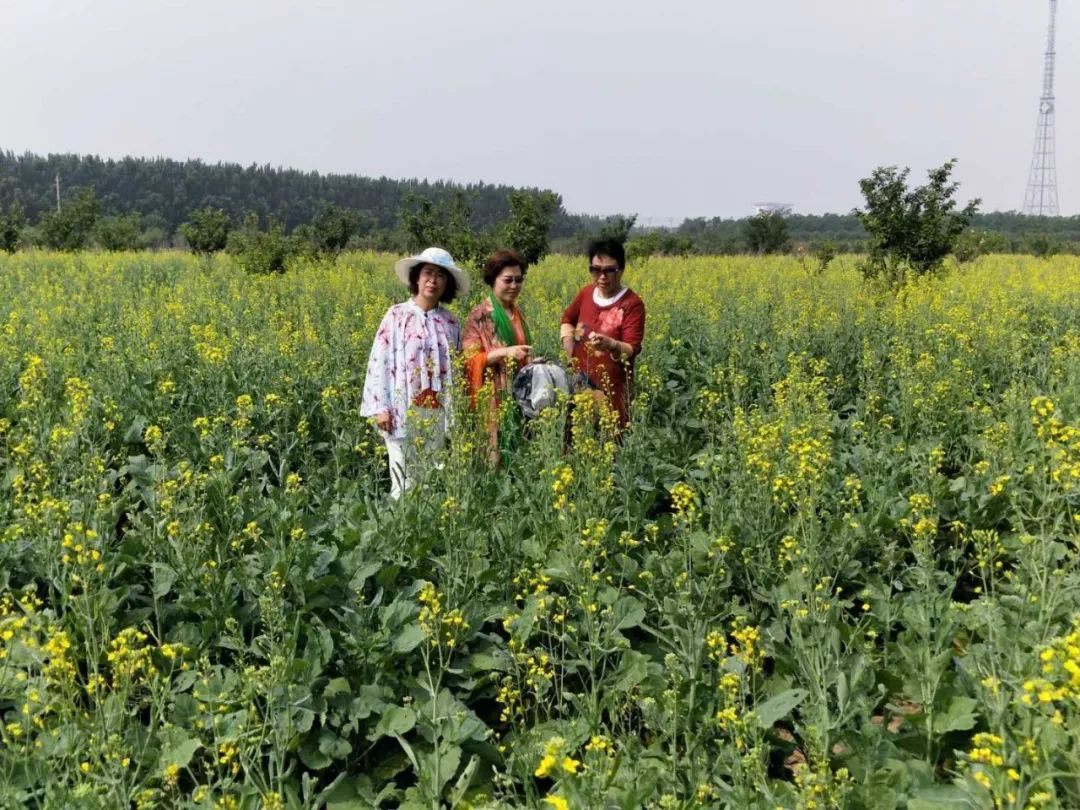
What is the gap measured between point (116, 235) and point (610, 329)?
38.0 m

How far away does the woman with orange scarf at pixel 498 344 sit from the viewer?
4805 millimetres

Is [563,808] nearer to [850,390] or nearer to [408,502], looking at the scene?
[408,502]

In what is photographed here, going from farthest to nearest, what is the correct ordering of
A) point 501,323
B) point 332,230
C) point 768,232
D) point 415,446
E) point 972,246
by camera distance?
point 768,232 → point 972,246 → point 332,230 → point 501,323 → point 415,446

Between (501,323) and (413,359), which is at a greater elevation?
(501,323)

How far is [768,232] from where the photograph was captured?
3484 centimetres

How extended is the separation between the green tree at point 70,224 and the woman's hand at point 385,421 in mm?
34593

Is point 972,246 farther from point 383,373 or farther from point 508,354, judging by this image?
point 383,373

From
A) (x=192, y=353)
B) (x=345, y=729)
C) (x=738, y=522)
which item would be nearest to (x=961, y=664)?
(x=738, y=522)

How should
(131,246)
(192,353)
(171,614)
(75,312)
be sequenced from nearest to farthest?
(171,614)
(192,353)
(75,312)
(131,246)

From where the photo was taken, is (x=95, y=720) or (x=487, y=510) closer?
(x=95, y=720)

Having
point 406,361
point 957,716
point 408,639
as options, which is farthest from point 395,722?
Answer: point 406,361

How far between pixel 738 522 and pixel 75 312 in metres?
10.3

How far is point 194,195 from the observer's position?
97938mm

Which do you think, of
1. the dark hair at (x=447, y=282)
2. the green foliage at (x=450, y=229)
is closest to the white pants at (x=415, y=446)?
the dark hair at (x=447, y=282)
